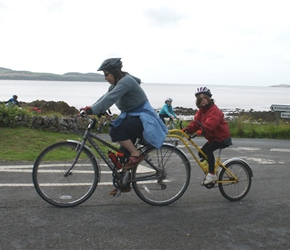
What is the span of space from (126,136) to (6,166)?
367 centimetres

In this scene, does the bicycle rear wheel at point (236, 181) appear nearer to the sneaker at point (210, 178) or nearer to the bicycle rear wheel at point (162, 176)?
the sneaker at point (210, 178)

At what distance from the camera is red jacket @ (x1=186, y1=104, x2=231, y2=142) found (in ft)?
18.4

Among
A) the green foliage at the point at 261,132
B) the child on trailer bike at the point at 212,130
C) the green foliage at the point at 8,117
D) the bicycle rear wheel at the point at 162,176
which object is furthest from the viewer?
the green foliage at the point at 261,132

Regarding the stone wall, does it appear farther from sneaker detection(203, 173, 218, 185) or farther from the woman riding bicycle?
sneaker detection(203, 173, 218, 185)

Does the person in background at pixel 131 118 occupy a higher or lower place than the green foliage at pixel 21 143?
higher

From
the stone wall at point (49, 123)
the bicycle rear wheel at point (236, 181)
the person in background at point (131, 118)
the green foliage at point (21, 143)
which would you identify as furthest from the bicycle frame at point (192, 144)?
the stone wall at point (49, 123)

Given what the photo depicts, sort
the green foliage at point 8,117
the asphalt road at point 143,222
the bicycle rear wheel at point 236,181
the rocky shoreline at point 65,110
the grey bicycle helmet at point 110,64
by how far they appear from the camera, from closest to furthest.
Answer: the asphalt road at point 143,222
the grey bicycle helmet at point 110,64
the bicycle rear wheel at point 236,181
the green foliage at point 8,117
the rocky shoreline at point 65,110

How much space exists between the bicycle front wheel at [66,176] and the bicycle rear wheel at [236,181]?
202 cm

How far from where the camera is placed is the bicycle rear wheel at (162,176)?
18.2 feet

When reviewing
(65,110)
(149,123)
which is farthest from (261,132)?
(65,110)

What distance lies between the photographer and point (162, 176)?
5660 millimetres

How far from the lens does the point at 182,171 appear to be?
571cm

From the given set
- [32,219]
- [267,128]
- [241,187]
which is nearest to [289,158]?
[241,187]

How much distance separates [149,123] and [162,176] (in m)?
0.93
